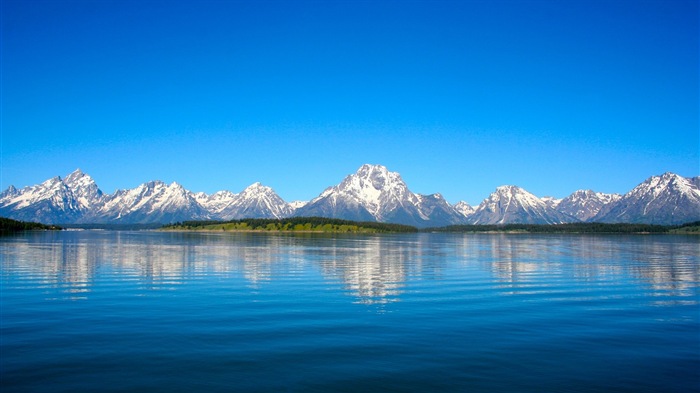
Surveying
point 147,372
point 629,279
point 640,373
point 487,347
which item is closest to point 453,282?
point 629,279

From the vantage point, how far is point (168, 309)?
30.4 metres

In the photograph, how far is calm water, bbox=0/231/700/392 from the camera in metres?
17.6

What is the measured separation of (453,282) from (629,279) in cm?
1809

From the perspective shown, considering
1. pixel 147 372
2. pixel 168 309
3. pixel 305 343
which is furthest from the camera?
pixel 168 309

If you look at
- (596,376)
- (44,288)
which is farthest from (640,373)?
(44,288)

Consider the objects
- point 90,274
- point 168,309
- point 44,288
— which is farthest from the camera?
point 90,274

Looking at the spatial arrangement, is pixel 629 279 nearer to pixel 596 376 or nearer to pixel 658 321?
pixel 658 321

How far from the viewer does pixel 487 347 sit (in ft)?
72.2

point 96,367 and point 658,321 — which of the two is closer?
point 96,367

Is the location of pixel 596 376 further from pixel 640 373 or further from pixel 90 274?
pixel 90 274

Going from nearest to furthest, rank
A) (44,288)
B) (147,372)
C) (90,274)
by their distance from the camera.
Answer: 1. (147,372)
2. (44,288)
3. (90,274)

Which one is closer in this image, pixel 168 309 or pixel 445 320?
pixel 445 320

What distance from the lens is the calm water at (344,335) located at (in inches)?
693

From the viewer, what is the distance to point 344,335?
23875 mm
